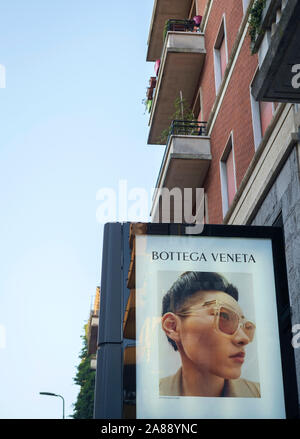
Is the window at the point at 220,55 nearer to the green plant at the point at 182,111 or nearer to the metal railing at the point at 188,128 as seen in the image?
the metal railing at the point at 188,128

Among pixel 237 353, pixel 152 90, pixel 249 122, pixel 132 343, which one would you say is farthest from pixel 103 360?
pixel 152 90

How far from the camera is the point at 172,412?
838 cm

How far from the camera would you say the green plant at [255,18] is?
41.0 feet

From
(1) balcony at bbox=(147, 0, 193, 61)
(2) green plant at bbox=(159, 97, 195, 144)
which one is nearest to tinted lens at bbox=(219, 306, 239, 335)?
(2) green plant at bbox=(159, 97, 195, 144)

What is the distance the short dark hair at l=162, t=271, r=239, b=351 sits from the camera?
8977 mm

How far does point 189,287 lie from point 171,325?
0.51m

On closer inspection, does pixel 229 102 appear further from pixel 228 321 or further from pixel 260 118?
pixel 228 321

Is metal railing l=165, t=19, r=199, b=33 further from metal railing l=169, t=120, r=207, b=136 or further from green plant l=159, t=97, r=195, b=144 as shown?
metal railing l=169, t=120, r=207, b=136

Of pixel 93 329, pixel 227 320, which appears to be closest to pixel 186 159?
pixel 227 320

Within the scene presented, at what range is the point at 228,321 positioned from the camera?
8922 millimetres

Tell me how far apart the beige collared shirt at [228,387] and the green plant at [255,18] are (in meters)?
6.15

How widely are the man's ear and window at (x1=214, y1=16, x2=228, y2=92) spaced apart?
922cm

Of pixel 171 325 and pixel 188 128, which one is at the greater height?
pixel 188 128
